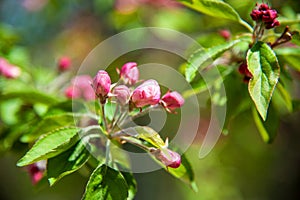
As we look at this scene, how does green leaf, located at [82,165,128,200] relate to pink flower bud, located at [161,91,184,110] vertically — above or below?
below

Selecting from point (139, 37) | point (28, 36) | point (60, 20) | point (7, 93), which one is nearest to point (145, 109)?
point (7, 93)

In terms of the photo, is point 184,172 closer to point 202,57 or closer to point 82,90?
point 202,57

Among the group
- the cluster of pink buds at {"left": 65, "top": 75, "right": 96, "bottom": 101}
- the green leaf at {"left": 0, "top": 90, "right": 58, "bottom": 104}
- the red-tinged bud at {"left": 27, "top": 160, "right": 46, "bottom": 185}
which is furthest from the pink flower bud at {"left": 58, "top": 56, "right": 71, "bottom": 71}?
the red-tinged bud at {"left": 27, "top": 160, "right": 46, "bottom": 185}

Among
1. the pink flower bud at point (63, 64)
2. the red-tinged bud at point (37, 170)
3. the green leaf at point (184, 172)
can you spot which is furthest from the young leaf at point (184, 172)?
the pink flower bud at point (63, 64)

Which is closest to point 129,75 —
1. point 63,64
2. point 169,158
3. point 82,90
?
point 169,158

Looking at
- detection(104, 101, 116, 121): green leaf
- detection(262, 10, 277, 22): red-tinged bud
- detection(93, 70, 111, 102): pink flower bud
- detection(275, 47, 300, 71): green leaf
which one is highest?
detection(93, 70, 111, 102): pink flower bud

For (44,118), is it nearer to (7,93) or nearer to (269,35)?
(7,93)

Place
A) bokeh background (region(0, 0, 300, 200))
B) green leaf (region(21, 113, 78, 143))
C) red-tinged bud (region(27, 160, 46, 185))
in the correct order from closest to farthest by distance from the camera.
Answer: green leaf (region(21, 113, 78, 143))
red-tinged bud (region(27, 160, 46, 185))
bokeh background (region(0, 0, 300, 200))

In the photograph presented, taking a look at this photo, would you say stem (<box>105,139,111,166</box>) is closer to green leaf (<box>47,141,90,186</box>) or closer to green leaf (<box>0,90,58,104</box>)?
green leaf (<box>47,141,90,186</box>)
